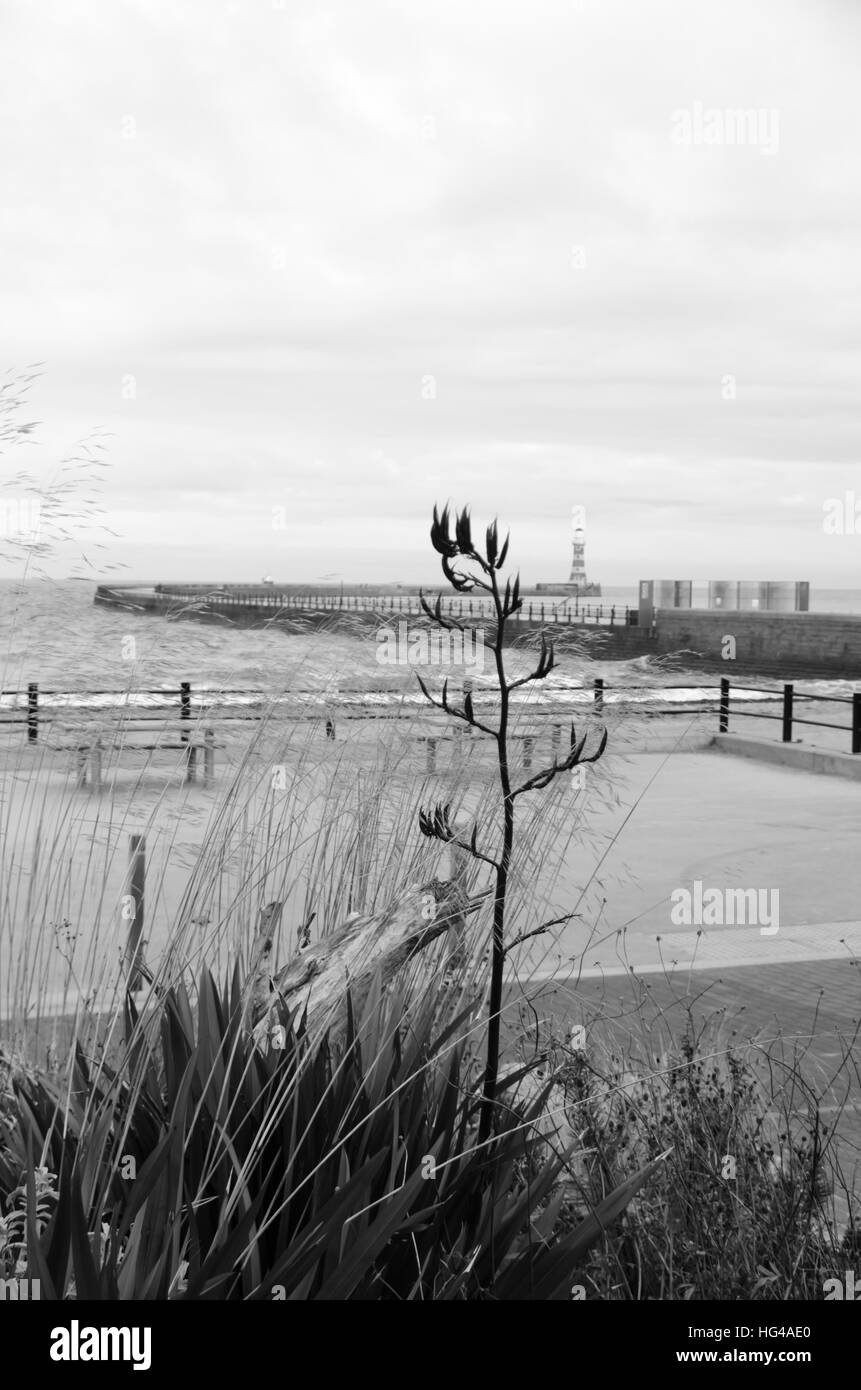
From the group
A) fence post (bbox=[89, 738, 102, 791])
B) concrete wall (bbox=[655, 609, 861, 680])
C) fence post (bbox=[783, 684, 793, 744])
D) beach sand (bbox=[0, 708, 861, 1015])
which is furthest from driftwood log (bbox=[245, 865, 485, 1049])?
concrete wall (bbox=[655, 609, 861, 680])

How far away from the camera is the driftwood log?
11.8 ft

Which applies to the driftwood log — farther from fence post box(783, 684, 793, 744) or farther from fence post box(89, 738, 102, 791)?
fence post box(783, 684, 793, 744)

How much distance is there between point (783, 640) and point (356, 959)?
5025cm

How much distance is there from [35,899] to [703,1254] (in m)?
2.56

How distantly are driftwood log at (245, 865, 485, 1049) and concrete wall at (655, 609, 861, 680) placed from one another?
4512 centimetres

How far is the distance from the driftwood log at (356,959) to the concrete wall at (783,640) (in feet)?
148

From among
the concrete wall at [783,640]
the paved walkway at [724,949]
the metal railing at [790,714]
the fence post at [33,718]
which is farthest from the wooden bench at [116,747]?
the concrete wall at [783,640]

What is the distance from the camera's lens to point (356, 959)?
12.1ft

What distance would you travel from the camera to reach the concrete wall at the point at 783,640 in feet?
159

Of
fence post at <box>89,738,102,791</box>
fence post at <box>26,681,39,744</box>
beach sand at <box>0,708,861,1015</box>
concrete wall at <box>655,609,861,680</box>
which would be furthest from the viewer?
concrete wall at <box>655,609,861,680</box>

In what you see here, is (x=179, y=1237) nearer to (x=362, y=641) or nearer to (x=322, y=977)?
(x=322, y=977)

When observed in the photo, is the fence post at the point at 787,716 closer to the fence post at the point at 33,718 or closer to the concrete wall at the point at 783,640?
the fence post at the point at 33,718

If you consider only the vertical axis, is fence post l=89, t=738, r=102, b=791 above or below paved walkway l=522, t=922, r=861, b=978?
above

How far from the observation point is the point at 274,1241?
3111 mm
